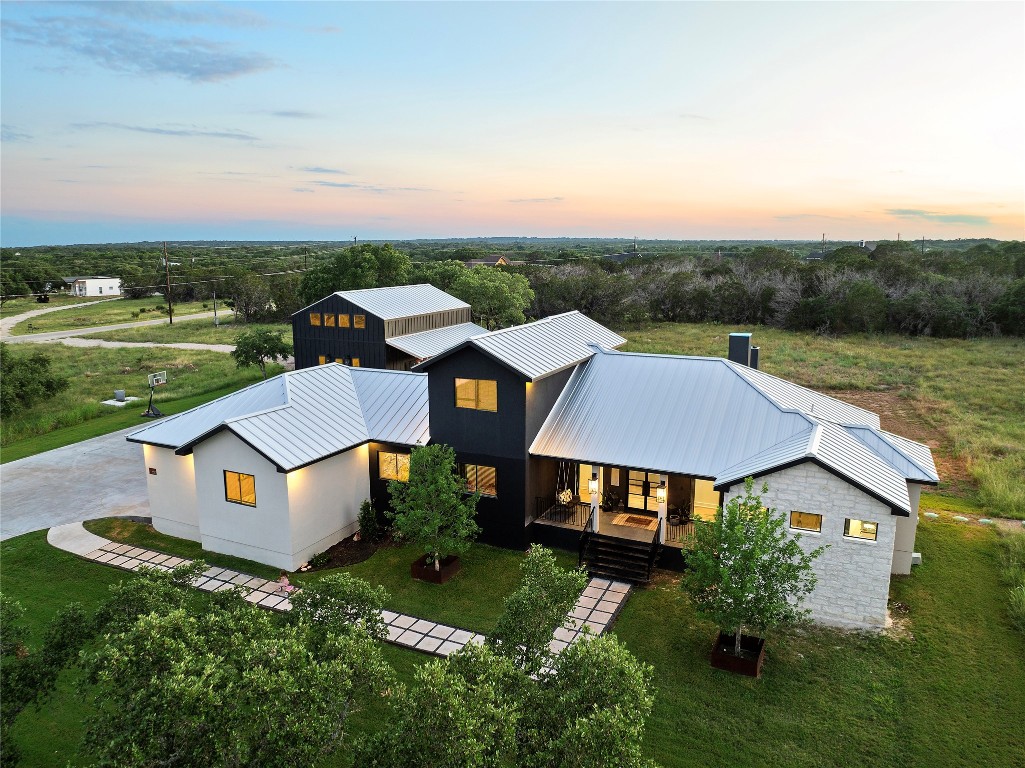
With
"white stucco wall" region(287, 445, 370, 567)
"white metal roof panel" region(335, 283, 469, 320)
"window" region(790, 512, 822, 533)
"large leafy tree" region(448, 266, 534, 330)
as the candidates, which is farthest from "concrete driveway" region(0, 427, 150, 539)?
"large leafy tree" region(448, 266, 534, 330)

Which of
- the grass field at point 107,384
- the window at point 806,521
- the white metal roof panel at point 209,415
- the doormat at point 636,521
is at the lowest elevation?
the grass field at point 107,384

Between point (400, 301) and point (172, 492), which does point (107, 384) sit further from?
point (172, 492)

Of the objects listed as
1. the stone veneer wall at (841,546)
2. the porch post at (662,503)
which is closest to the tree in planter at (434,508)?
the porch post at (662,503)

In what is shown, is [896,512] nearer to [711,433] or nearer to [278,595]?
[711,433]

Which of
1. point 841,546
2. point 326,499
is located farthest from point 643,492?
point 326,499

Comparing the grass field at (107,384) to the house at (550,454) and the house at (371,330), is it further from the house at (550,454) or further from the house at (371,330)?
the house at (550,454)

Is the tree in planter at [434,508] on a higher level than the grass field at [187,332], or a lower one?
higher

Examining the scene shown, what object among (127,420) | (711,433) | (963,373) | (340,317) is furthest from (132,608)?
(963,373)
